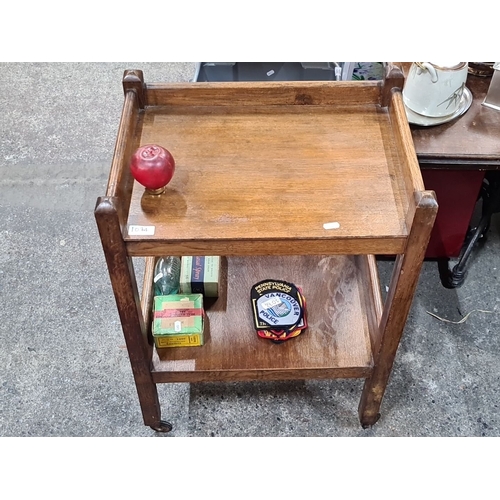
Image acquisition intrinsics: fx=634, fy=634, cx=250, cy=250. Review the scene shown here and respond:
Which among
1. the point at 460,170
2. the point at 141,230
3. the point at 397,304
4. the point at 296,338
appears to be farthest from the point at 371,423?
the point at 141,230

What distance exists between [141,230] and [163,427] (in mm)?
658

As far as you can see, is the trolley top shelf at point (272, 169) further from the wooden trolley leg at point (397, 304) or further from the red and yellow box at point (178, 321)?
the red and yellow box at point (178, 321)

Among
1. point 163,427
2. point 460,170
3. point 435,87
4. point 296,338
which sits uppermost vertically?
point 435,87

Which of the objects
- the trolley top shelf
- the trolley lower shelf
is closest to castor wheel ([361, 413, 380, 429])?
the trolley lower shelf

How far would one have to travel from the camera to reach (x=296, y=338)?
148 cm

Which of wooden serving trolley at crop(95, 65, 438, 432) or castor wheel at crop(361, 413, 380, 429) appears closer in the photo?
wooden serving trolley at crop(95, 65, 438, 432)

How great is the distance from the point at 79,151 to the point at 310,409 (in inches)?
50.2

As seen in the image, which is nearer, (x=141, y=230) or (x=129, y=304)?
(x=141, y=230)

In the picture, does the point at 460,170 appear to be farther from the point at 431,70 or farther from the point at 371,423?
the point at 371,423

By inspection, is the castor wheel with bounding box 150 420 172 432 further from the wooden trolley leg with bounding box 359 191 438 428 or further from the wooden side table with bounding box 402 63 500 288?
the wooden side table with bounding box 402 63 500 288

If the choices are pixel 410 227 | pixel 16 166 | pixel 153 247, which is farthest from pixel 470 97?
pixel 16 166

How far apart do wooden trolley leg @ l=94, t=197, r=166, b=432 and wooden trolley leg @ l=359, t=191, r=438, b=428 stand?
50cm

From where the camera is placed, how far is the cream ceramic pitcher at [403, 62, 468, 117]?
1510mm

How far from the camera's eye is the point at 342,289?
1576 mm
